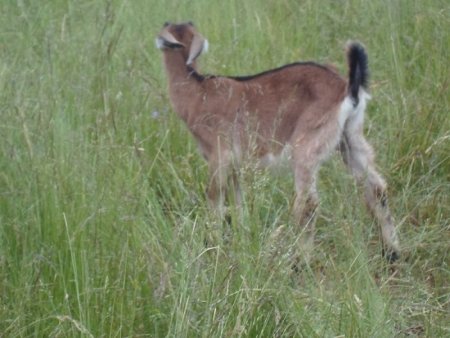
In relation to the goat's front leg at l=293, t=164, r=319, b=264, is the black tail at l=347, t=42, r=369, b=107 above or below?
above

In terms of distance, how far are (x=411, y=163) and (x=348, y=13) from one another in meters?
2.00

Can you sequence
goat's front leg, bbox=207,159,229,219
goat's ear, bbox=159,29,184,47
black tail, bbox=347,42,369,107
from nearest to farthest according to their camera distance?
goat's front leg, bbox=207,159,229,219
black tail, bbox=347,42,369,107
goat's ear, bbox=159,29,184,47

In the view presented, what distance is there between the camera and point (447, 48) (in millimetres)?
6777

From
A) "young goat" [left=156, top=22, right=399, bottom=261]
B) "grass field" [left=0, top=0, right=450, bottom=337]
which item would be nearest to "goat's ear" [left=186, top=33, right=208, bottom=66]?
"young goat" [left=156, top=22, right=399, bottom=261]

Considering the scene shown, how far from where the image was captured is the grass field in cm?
395

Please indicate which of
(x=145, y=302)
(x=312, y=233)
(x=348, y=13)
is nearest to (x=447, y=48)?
(x=348, y=13)

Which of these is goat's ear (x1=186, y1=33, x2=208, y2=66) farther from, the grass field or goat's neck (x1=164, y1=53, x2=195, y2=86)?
the grass field

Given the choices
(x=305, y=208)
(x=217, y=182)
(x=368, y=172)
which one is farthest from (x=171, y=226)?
(x=368, y=172)

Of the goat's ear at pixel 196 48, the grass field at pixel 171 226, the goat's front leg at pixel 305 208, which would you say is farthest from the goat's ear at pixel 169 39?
the goat's front leg at pixel 305 208

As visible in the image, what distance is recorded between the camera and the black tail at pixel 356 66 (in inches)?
219

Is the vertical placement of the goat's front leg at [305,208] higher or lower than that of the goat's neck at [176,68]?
lower

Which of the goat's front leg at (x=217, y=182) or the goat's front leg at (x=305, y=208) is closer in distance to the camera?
the goat's front leg at (x=305, y=208)

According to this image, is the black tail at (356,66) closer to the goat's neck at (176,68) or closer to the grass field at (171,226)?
the grass field at (171,226)

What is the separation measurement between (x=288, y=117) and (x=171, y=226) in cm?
137
